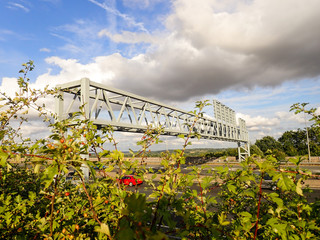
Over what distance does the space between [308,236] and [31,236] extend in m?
2.61

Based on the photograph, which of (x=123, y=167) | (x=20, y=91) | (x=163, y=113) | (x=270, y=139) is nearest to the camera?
(x=123, y=167)

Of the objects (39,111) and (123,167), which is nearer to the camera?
(123,167)

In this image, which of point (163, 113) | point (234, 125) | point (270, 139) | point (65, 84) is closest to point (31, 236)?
point (65, 84)

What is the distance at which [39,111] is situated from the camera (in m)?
3.07

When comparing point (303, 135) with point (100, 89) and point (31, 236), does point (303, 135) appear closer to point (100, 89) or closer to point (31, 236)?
point (100, 89)

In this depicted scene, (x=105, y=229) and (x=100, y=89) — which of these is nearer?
(x=105, y=229)

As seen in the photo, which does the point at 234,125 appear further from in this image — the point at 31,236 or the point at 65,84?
the point at 31,236

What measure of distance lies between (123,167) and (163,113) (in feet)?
64.8

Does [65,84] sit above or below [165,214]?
above

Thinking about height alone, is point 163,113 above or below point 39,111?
above

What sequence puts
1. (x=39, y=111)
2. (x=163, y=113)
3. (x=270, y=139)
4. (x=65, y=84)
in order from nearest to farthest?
(x=39, y=111), (x=65, y=84), (x=163, y=113), (x=270, y=139)

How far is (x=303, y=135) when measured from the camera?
5588 cm

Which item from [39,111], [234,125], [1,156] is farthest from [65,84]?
[234,125]

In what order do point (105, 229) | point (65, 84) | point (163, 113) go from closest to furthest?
point (105, 229)
point (65, 84)
point (163, 113)
